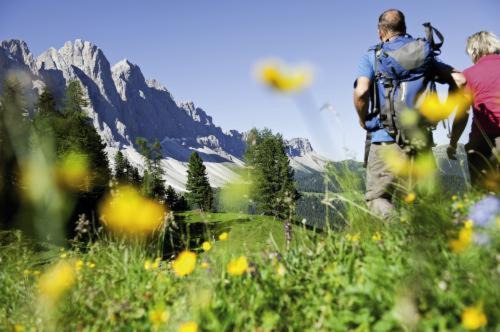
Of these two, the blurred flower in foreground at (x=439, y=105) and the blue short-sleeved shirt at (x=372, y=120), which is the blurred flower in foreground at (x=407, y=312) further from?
the blue short-sleeved shirt at (x=372, y=120)

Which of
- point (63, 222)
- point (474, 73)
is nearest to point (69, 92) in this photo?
point (63, 222)

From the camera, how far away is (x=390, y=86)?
3.73 metres

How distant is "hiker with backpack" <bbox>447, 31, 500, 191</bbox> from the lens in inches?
164

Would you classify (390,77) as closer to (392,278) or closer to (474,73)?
(474,73)

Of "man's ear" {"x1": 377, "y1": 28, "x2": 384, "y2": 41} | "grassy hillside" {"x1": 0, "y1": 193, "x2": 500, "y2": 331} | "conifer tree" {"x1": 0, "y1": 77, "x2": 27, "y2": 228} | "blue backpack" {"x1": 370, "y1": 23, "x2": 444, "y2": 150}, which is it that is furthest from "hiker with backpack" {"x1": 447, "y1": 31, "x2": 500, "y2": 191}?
"conifer tree" {"x1": 0, "y1": 77, "x2": 27, "y2": 228}

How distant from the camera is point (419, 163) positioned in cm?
357

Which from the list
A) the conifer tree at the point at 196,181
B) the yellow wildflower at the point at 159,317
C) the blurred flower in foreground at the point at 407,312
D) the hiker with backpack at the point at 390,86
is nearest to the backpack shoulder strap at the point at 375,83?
the hiker with backpack at the point at 390,86

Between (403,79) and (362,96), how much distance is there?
0.39 metres

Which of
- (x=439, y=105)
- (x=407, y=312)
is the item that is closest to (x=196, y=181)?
(x=439, y=105)

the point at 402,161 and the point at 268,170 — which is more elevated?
the point at 402,161

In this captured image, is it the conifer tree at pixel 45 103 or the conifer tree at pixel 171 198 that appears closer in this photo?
the conifer tree at pixel 45 103

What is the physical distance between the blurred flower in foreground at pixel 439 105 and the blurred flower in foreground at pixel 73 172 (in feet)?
95.4

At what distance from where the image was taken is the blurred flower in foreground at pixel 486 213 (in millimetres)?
1839

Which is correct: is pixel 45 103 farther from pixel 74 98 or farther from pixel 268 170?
pixel 268 170
